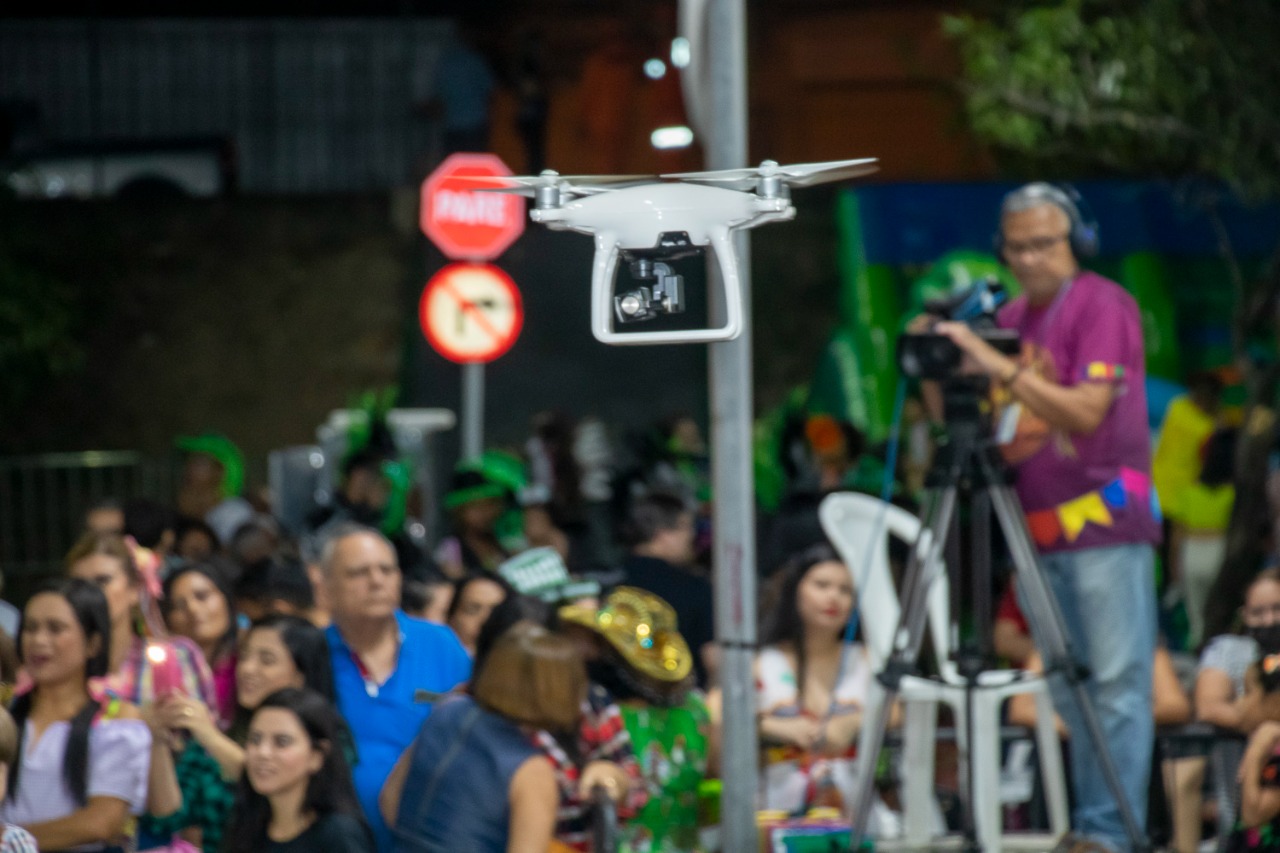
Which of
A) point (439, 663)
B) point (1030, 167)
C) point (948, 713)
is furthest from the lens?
point (1030, 167)

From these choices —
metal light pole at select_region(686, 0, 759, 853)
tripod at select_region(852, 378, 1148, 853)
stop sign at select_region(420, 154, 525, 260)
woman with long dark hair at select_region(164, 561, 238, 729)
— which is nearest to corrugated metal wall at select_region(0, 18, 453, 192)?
stop sign at select_region(420, 154, 525, 260)

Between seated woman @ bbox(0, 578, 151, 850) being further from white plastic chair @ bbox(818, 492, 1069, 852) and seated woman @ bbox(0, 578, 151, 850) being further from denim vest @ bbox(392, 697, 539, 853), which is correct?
white plastic chair @ bbox(818, 492, 1069, 852)

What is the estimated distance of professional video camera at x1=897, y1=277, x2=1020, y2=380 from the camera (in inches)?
181

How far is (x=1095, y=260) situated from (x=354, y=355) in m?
5.50

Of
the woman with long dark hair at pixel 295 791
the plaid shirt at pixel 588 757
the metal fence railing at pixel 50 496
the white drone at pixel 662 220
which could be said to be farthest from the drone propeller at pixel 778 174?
the metal fence railing at pixel 50 496

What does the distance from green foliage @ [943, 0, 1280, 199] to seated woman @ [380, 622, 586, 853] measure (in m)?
6.05

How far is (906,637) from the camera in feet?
15.7

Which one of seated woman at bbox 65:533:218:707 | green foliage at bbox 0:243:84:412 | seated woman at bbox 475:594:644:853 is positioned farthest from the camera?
green foliage at bbox 0:243:84:412

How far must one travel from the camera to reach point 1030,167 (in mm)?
14836

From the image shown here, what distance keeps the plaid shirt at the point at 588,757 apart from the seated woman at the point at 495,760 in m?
0.21

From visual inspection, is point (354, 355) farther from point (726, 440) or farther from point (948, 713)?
point (726, 440)

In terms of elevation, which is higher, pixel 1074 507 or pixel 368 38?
pixel 368 38

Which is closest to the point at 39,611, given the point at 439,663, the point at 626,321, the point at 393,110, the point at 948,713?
the point at 439,663

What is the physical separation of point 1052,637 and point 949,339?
728mm
